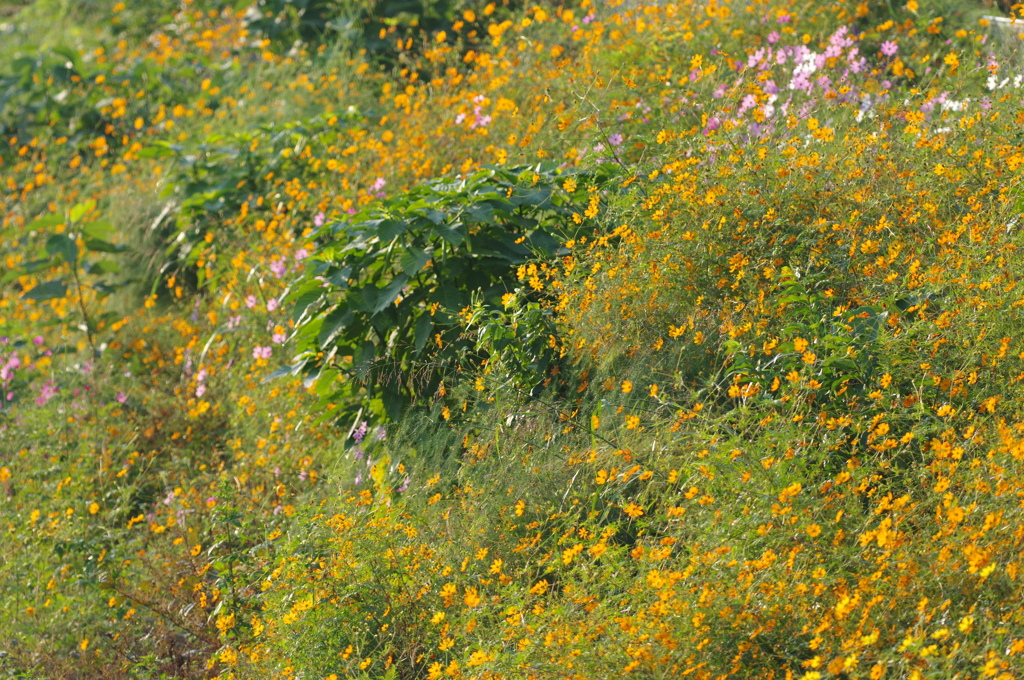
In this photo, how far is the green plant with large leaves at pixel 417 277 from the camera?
3510 mm

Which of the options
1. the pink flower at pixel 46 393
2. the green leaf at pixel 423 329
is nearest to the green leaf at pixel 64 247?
the pink flower at pixel 46 393

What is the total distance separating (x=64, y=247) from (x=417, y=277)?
113 inches

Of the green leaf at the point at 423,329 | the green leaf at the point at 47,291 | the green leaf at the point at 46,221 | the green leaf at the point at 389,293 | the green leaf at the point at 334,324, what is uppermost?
the green leaf at the point at 389,293

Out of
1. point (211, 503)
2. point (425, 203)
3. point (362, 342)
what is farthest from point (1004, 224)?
point (211, 503)

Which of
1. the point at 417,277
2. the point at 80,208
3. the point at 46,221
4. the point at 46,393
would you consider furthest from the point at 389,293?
the point at 46,221

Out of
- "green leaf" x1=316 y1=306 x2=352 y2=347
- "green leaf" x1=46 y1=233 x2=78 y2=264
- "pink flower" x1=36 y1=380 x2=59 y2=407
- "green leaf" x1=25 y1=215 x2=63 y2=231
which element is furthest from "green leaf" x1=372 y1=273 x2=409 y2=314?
"green leaf" x1=25 y1=215 x2=63 y2=231

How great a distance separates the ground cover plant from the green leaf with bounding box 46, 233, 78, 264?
104mm

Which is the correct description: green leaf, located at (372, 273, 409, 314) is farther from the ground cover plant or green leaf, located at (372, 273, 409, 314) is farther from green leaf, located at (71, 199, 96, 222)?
green leaf, located at (71, 199, 96, 222)

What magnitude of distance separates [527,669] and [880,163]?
2.02 meters

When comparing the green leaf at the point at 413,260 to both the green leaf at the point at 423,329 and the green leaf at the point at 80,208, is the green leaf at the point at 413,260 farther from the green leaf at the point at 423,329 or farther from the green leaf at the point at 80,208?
the green leaf at the point at 80,208

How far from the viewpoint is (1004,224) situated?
2.90m

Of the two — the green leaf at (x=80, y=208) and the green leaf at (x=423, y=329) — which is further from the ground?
the green leaf at (x=423, y=329)

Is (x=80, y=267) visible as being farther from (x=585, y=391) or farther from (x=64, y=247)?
(x=585, y=391)

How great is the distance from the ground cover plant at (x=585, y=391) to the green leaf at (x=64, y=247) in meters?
0.10
